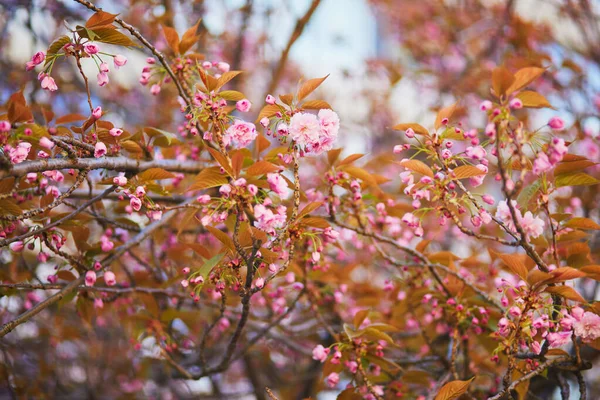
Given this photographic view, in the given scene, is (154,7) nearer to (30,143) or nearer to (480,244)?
(30,143)

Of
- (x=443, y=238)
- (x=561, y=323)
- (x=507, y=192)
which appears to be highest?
(x=443, y=238)

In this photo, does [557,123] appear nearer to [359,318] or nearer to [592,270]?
[592,270]

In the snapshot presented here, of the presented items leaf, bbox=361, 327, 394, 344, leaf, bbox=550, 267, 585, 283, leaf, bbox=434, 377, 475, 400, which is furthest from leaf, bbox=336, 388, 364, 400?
leaf, bbox=550, 267, 585, 283

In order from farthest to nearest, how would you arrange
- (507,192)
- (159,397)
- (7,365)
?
(159,397) → (7,365) → (507,192)

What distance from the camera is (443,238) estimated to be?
3742 mm

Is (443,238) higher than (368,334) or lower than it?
higher

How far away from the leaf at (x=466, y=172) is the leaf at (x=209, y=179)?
1.94 ft

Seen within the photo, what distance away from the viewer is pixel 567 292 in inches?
44.6

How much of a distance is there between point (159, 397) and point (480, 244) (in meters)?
2.24

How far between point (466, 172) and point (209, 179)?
65cm

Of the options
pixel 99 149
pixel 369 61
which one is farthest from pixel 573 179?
pixel 369 61

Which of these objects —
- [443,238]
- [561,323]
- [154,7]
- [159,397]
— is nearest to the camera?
[561,323]

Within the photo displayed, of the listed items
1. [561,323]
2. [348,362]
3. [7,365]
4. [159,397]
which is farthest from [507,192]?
[159,397]

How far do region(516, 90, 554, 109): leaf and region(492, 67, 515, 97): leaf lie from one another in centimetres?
5
